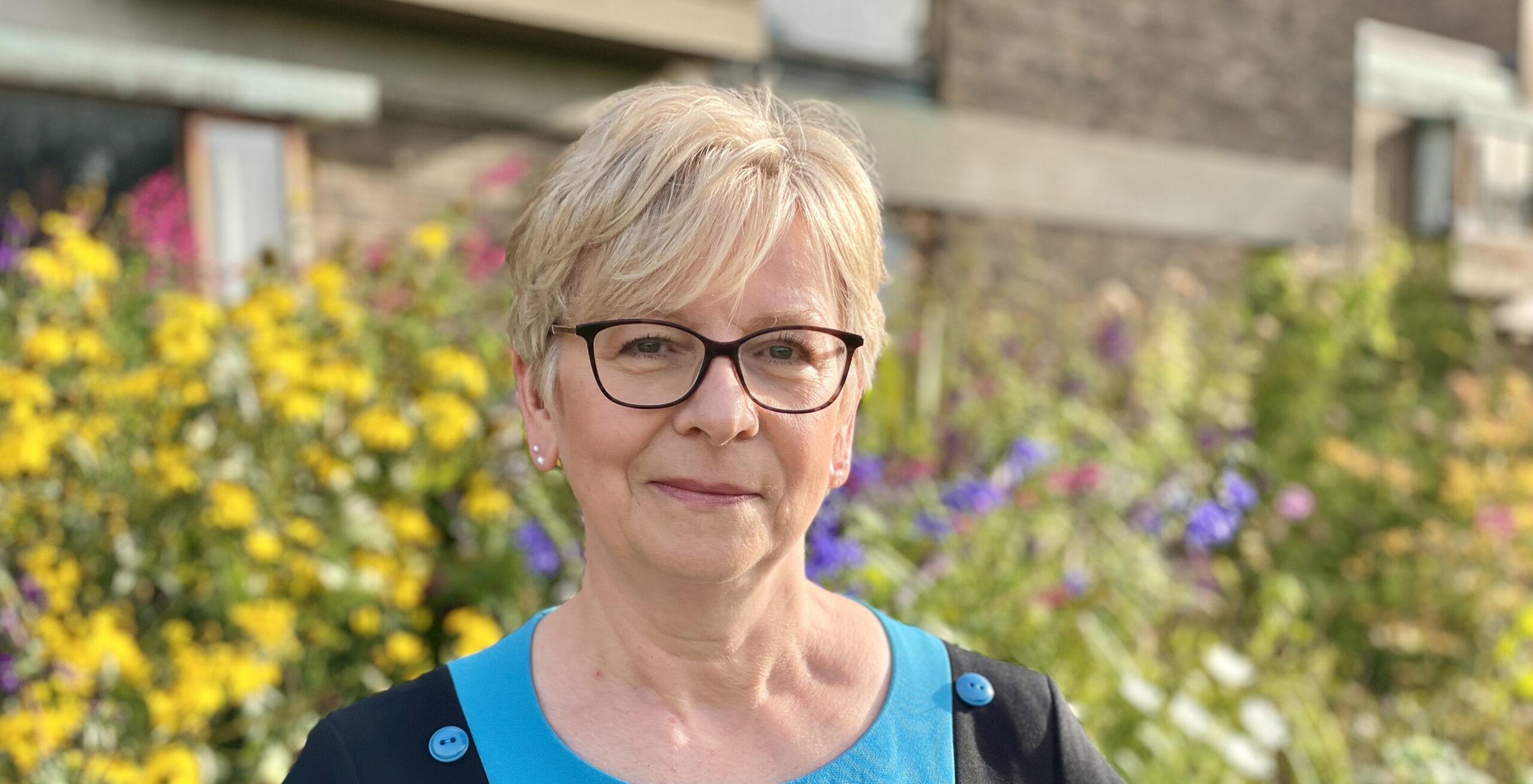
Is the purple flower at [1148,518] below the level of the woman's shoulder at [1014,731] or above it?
below

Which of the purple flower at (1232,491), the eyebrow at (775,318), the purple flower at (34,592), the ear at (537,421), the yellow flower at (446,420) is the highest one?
the eyebrow at (775,318)

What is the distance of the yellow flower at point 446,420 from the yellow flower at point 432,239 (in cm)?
46

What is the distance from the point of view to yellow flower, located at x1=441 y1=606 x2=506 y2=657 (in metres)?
3.01

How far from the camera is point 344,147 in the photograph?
561cm

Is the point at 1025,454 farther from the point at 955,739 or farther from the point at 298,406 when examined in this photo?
the point at 955,739

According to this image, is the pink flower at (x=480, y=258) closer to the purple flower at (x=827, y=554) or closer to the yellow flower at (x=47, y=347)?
the yellow flower at (x=47, y=347)

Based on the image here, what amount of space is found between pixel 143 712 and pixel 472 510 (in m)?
0.92

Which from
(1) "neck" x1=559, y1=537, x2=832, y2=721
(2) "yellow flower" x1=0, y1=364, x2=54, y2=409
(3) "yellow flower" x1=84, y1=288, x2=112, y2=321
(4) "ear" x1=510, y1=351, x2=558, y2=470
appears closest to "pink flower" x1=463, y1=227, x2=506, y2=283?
(3) "yellow flower" x1=84, y1=288, x2=112, y2=321

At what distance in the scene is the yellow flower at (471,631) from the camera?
9.88 feet

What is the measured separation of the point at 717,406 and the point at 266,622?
206 cm

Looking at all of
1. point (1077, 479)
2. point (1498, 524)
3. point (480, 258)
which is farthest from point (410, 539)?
point (1498, 524)

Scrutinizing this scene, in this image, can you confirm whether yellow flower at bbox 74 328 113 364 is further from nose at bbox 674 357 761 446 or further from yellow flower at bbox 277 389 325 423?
nose at bbox 674 357 761 446

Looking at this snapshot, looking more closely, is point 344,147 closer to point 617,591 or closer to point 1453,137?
point 617,591

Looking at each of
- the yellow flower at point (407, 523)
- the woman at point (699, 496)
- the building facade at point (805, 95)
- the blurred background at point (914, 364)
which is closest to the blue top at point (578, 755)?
the woman at point (699, 496)
